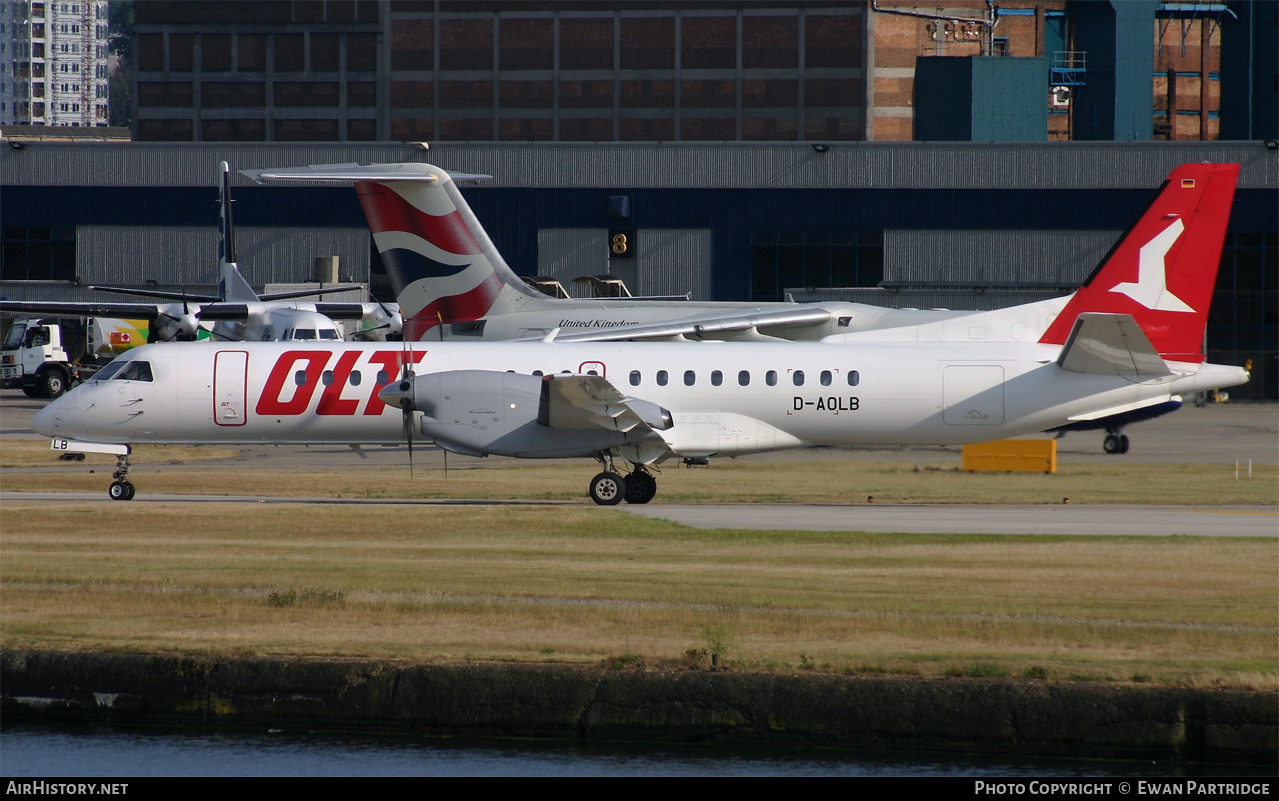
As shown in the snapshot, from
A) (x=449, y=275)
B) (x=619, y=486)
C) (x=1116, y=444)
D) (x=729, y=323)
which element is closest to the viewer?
(x=619, y=486)

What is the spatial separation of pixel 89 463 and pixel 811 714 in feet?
85.7

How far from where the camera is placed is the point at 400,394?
24000 millimetres

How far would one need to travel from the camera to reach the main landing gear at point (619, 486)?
24.7 metres

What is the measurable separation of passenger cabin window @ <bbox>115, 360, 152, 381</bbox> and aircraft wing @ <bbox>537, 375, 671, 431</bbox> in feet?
24.9

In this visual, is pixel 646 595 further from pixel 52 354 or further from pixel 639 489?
pixel 52 354

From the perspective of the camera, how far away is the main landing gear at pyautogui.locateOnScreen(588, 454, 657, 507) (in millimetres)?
24688

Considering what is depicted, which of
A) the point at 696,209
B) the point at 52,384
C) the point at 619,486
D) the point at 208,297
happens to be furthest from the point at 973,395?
the point at 696,209

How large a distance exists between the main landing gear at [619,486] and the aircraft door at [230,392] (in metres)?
6.70

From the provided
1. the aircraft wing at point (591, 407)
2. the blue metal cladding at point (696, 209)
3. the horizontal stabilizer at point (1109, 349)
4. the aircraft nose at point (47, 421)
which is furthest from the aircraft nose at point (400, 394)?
the blue metal cladding at point (696, 209)

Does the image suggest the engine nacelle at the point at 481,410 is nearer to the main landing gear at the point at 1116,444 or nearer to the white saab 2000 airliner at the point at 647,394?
the white saab 2000 airliner at the point at 647,394

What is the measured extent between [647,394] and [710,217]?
132 feet

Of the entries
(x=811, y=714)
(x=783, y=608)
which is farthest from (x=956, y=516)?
(x=811, y=714)

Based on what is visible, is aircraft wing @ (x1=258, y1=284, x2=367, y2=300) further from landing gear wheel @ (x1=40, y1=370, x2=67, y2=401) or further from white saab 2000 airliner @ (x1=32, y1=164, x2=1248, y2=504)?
white saab 2000 airliner @ (x1=32, y1=164, x2=1248, y2=504)

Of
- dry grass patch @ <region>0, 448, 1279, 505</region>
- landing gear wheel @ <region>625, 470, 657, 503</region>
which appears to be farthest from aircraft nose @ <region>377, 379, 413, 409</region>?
landing gear wheel @ <region>625, 470, 657, 503</region>
